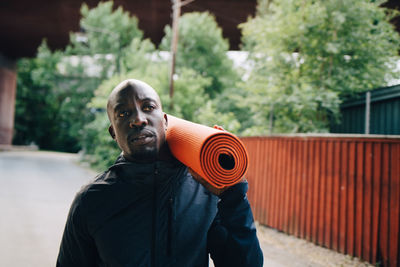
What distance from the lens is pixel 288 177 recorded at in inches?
296

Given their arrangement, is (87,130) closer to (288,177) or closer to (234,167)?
(288,177)

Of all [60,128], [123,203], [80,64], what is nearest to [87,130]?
[80,64]

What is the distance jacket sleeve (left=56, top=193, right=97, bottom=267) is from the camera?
137 cm

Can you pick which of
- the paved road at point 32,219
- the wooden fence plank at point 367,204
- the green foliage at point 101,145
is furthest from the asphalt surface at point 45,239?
the green foliage at point 101,145

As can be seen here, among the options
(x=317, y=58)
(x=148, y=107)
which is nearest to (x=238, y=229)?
(x=148, y=107)

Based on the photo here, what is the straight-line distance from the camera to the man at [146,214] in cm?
130

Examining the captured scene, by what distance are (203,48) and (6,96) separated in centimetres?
2460

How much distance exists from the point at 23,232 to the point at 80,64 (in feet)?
58.7

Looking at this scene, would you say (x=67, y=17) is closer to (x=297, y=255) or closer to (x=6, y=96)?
(x=6, y=96)

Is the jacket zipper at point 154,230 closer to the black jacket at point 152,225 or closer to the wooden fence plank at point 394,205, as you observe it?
the black jacket at point 152,225

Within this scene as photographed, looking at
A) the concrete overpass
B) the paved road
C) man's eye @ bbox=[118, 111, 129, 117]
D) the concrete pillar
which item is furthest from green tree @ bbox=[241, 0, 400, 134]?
the concrete pillar

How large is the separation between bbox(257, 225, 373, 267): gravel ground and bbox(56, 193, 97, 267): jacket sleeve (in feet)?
15.2

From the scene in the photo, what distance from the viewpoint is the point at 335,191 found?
625 centimetres

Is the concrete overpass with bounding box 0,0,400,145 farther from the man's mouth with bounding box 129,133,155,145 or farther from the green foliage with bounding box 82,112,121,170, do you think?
the man's mouth with bounding box 129,133,155,145
